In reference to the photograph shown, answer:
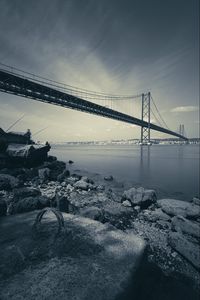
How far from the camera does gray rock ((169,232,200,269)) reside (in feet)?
10.3

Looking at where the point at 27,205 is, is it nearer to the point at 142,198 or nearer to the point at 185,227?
the point at 142,198

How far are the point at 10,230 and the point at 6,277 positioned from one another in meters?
1.12

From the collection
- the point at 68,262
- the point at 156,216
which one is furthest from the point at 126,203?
the point at 68,262

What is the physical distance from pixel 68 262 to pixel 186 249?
2708 millimetres

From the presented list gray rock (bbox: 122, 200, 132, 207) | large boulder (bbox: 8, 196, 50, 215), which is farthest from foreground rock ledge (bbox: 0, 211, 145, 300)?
gray rock (bbox: 122, 200, 132, 207)

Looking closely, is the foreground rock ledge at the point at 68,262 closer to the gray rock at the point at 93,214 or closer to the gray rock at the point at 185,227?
the gray rock at the point at 93,214

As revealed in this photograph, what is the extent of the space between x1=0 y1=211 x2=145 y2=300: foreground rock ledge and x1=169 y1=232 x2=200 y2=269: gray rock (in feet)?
4.50

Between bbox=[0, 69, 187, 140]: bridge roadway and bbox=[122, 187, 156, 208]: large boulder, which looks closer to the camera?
bbox=[122, 187, 156, 208]: large boulder

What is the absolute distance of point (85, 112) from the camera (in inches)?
1391

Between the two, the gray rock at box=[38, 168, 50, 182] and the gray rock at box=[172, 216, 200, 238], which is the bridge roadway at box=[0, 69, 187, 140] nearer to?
the gray rock at box=[38, 168, 50, 182]

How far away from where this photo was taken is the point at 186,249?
132 inches

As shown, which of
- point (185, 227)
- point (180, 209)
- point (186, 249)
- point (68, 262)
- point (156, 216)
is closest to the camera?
point (68, 262)

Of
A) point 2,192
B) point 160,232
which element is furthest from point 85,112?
point 160,232

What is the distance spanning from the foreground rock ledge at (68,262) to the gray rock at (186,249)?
137 centimetres
